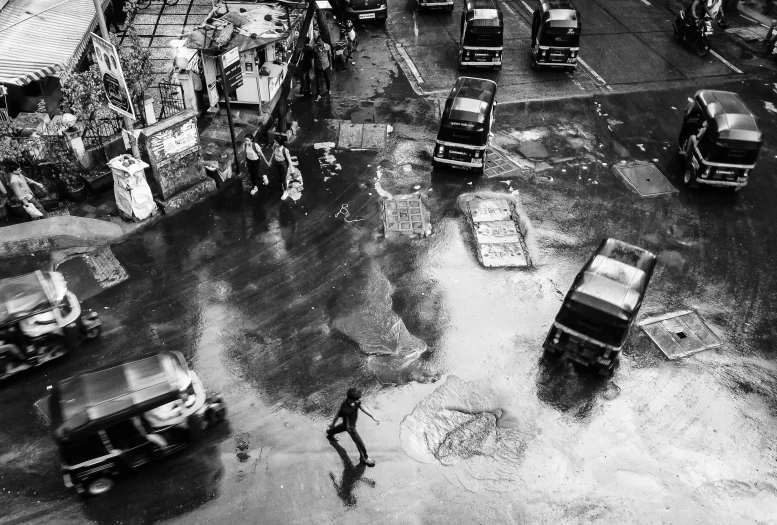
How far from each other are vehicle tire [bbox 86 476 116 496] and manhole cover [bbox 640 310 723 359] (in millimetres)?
11516

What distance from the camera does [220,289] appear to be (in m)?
14.7

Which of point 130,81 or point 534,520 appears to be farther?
point 130,81

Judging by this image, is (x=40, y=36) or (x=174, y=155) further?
(x=40, y=36)

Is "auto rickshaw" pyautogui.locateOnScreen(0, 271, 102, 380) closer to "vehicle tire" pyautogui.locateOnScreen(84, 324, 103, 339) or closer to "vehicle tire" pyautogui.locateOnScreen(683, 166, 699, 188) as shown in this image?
"vehicle tire" pyautogui.locateOnScreen(84, 324, 103, 339)

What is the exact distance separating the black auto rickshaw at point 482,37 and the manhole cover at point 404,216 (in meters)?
8.85

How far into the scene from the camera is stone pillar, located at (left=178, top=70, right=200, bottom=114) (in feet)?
61.4

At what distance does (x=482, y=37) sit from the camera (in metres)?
23.2

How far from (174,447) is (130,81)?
10.4 metres

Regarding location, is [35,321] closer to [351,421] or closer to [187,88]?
[351,421]

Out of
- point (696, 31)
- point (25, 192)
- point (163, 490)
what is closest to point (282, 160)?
point (25, 192)

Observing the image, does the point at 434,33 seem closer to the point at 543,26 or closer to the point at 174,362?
the point at 543,26

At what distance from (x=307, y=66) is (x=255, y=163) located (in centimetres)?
611

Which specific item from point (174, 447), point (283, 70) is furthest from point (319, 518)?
point (283, 70)

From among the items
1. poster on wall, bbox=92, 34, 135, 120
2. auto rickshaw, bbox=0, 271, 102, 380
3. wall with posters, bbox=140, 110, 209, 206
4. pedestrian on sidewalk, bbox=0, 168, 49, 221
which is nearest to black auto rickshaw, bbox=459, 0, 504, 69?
wall with posters, bbox=140, 110, 209, 206
